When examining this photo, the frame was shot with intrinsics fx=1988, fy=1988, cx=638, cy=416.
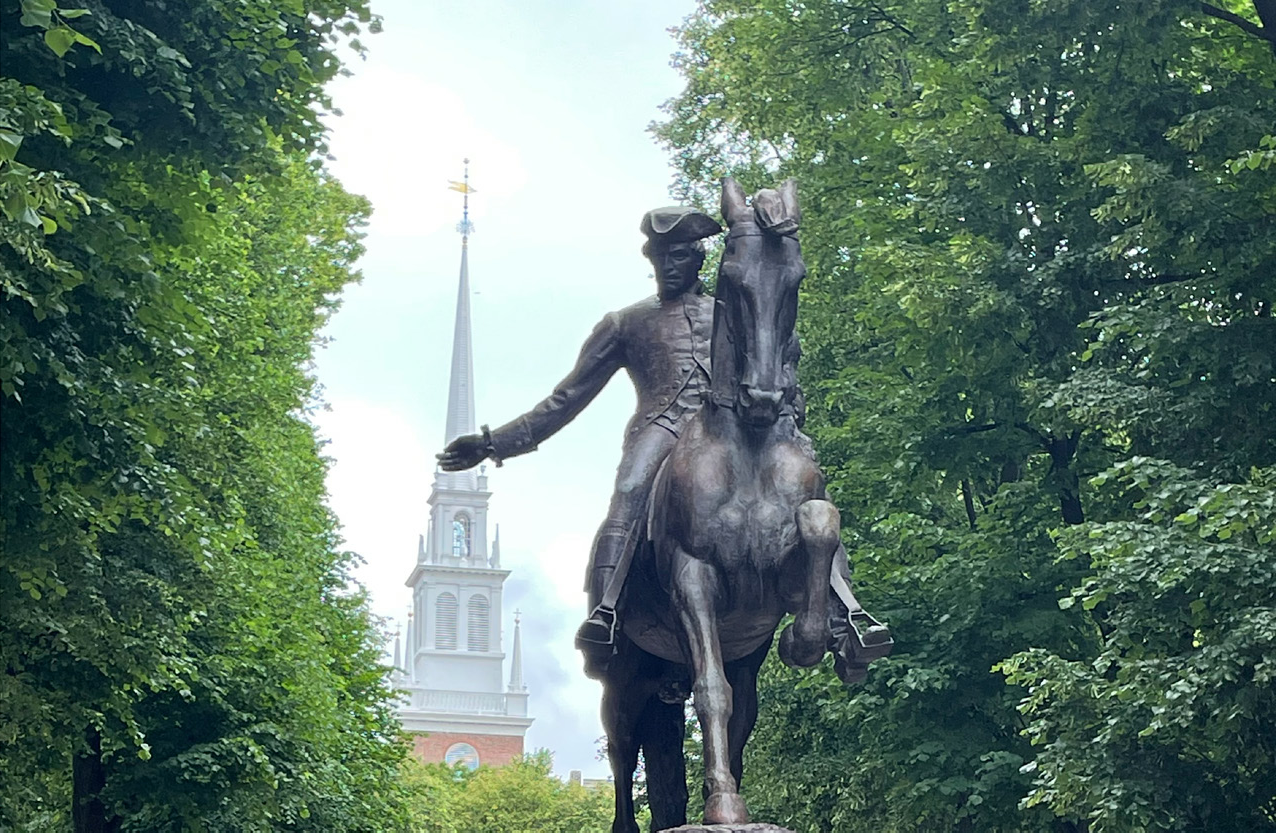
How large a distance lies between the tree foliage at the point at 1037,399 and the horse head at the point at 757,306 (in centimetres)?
800

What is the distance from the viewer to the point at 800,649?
8484 millimetres

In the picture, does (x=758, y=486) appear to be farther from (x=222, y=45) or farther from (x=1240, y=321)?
(x=1240, y=321)

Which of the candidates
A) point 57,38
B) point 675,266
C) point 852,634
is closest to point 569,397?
point 675,266

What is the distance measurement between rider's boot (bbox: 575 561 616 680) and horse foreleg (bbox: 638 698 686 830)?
459 millimetres

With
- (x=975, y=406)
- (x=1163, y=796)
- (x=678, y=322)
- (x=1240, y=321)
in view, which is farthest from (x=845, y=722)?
(x=678, y=322)

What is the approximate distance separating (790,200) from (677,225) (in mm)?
967

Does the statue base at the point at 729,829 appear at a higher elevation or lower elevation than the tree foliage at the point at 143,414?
lower

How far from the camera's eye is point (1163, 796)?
16672mm

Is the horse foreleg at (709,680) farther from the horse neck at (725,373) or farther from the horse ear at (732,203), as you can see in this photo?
the horse ear at (732,203)

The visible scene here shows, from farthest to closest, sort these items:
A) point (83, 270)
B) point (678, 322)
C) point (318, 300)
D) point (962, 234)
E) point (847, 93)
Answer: point (318, 300) < point (847, 93) < point (962, 234) < point (83, 270) < point (678, 322)

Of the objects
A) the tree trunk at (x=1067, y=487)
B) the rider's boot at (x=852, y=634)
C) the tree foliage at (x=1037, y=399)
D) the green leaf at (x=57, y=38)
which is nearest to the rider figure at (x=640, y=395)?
the rider's boot at (x=852, y=634)

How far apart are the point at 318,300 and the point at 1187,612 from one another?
19207 millimetres

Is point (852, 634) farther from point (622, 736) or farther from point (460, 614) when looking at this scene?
point (460, 614)

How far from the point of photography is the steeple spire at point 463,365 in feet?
432
